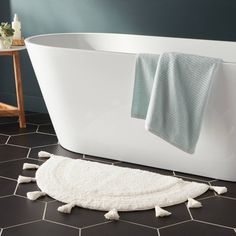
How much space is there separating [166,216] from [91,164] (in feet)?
2.33

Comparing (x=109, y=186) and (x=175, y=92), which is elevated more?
(x=175, y=92)

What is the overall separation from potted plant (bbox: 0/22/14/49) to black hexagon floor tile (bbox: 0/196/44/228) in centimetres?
135

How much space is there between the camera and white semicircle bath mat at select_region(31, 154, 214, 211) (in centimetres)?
232

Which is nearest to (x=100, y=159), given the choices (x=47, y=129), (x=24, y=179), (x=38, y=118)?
(x=24, y=179)

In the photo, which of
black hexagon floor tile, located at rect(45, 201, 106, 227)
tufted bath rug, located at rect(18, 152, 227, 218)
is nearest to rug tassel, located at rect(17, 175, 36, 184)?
tufted bath rug, located at rect(18, 152, 227, 218)

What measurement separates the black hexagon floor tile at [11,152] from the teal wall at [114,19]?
882 mm

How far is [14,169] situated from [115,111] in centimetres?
71

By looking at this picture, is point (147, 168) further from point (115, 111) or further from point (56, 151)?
point (56, 151)

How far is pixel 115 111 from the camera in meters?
2.65

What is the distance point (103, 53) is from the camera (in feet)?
8.30

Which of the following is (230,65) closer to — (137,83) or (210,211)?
(137,83)

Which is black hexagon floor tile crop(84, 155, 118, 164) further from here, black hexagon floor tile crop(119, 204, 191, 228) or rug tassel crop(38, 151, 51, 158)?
black hexagon floor tile crop(119, 204, 191, 228)

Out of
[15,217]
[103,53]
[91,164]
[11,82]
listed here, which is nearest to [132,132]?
[91,164]

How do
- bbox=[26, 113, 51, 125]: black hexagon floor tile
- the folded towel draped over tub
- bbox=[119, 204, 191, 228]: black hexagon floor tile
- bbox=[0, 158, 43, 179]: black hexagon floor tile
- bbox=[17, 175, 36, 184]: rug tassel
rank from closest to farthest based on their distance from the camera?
1. bbox=[119, 204, 191, 228]: black hexagon floor tile
2. the folded towel draped over tub
3. bbox=[17, 175, 36, 184]: rug tassel
4. bbox=[0, 158, 43, 179]: black hexagon floor tile
5. bbox=[26, 113, 51, 125]: black hexagon floor tile
